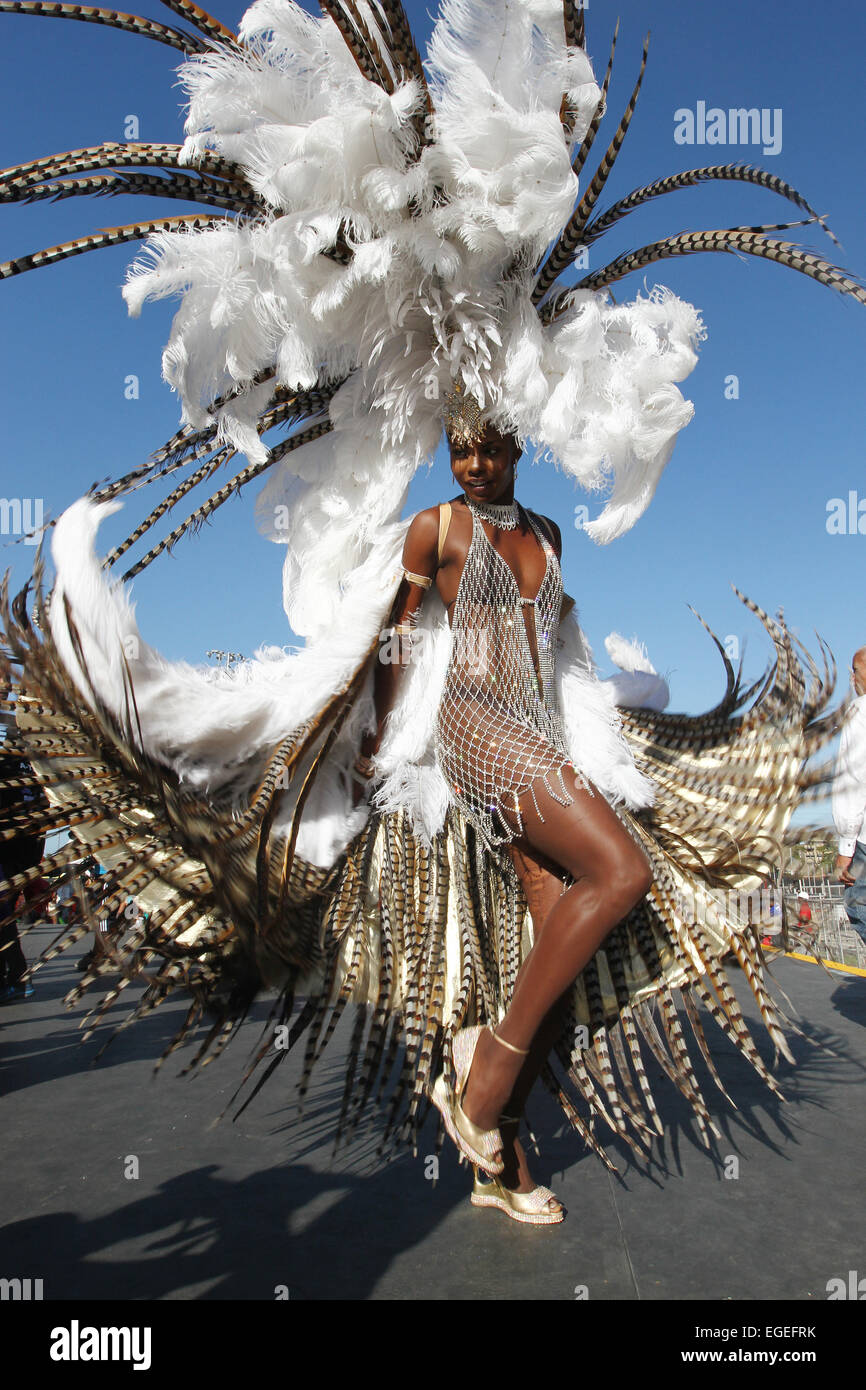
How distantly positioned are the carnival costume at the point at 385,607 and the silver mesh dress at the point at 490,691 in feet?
0.04

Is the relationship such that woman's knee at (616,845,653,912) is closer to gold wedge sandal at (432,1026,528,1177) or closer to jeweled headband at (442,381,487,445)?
gold wedge sandal at (432,1026,528,1177)

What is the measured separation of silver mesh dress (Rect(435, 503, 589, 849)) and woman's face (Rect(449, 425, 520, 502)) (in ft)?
0.32

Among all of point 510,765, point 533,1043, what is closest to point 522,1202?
point 533,1043

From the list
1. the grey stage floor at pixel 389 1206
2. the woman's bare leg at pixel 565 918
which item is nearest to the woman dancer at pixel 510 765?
the woman's bare leg at pixel 565 918

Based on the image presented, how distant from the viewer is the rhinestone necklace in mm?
2759

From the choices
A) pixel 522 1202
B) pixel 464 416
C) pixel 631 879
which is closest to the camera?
pixel 631 879

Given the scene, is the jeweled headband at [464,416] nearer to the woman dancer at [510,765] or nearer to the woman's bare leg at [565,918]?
the woman dancer at [510,765]

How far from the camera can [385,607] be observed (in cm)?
270

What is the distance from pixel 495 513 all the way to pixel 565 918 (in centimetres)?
128

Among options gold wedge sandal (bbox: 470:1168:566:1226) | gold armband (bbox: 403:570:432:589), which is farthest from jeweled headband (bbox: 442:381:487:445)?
gold wedge sandal (bbox: 470:1168:566:1226)

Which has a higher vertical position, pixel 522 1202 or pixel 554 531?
pixel 554 531

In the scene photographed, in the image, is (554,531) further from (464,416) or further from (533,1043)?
(533,1043)

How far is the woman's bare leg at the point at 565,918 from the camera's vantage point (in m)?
2.30
